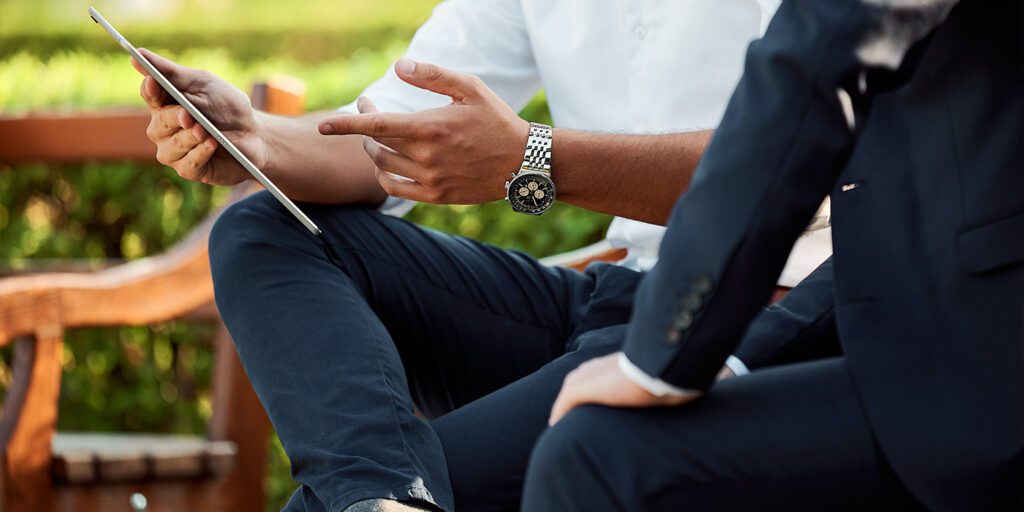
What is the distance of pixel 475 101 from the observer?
1615 mm

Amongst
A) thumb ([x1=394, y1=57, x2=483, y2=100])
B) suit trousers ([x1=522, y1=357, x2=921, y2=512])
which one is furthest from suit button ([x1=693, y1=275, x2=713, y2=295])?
thumb ([x1=394, y1=57, x2=483, y2=100])

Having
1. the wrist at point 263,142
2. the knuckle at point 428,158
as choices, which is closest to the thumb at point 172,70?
the wrist at point 263,142

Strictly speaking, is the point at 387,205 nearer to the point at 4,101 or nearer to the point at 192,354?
the point at 192,354

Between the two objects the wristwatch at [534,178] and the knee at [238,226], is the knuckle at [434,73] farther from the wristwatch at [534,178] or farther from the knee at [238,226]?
the knee at [238,226]

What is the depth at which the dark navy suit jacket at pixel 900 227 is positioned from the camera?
998 millimetres

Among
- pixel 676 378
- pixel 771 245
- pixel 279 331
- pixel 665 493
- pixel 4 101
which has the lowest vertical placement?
pixel 4 101

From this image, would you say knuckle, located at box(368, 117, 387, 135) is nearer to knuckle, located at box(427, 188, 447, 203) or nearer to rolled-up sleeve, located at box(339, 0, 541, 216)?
knuckle, located at box(427, 188, 447, 203)

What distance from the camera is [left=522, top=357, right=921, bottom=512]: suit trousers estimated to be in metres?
1.05

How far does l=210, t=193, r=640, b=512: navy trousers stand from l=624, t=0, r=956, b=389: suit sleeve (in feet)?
1.78

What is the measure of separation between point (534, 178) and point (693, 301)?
0.71 meters

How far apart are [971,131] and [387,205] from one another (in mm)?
1190

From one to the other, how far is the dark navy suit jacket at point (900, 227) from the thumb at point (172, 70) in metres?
1.00

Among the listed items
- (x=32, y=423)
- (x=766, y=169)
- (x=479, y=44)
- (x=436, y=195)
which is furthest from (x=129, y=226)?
(x=766, y=169)

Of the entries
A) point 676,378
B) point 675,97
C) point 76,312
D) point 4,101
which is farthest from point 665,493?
point 4,101
